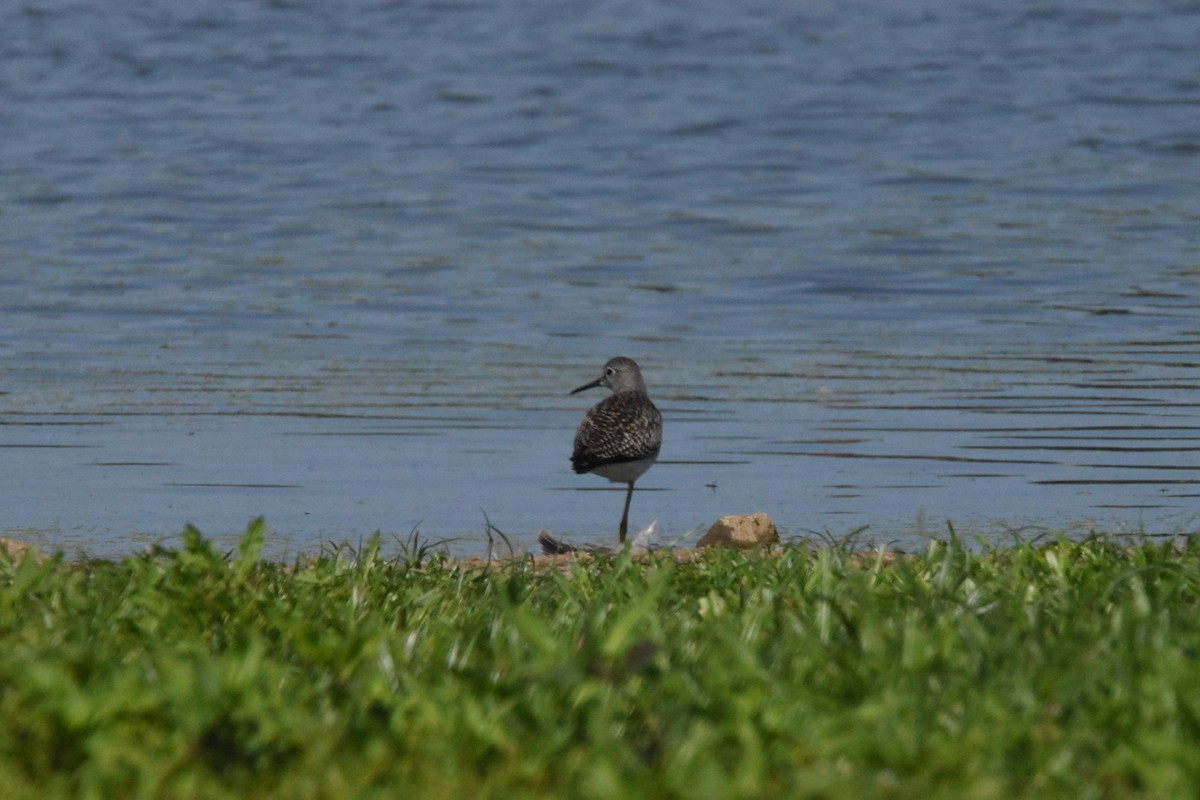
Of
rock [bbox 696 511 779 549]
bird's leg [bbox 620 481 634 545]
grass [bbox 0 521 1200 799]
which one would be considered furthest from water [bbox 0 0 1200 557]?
grass [bbox 0 521 1200 799]

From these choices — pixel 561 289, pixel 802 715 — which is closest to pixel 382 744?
pixel 802 715

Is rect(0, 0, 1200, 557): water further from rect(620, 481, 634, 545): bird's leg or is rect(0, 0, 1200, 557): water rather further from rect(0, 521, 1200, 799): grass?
rect(0, 521, 1200, 799): grass

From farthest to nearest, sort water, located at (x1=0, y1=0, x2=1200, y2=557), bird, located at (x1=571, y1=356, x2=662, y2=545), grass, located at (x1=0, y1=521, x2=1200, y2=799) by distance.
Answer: water, located at (x1=0, y1=0, x2=1200, y2=557)
bird, located at (x1=571, y1=356, x2=662, y2=545)
grass, located at (x1=0, y1=521, x2=1200, y2=799)

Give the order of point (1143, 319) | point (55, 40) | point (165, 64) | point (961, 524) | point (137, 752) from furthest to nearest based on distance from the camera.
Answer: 1. point (55, 40)
2. point (165, 64)
3. point (1143, 319)
4. point (961, 524)
5. point (137, 752)

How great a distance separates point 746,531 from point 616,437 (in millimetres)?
1694

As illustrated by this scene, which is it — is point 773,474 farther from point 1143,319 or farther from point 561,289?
point 561,289

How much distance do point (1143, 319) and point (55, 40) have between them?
28475 mm

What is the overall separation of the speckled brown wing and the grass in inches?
153

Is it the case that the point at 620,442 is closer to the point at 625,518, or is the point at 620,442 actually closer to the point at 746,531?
the point at 625,518

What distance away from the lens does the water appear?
35.1 ft

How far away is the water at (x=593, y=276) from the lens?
10695 millimetres

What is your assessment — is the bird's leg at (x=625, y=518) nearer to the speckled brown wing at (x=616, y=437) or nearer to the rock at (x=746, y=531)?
the speckled brown wing at (x=616, y=437)

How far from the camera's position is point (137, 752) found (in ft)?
13.7

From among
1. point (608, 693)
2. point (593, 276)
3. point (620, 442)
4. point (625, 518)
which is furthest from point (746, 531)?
point (593, 276)
